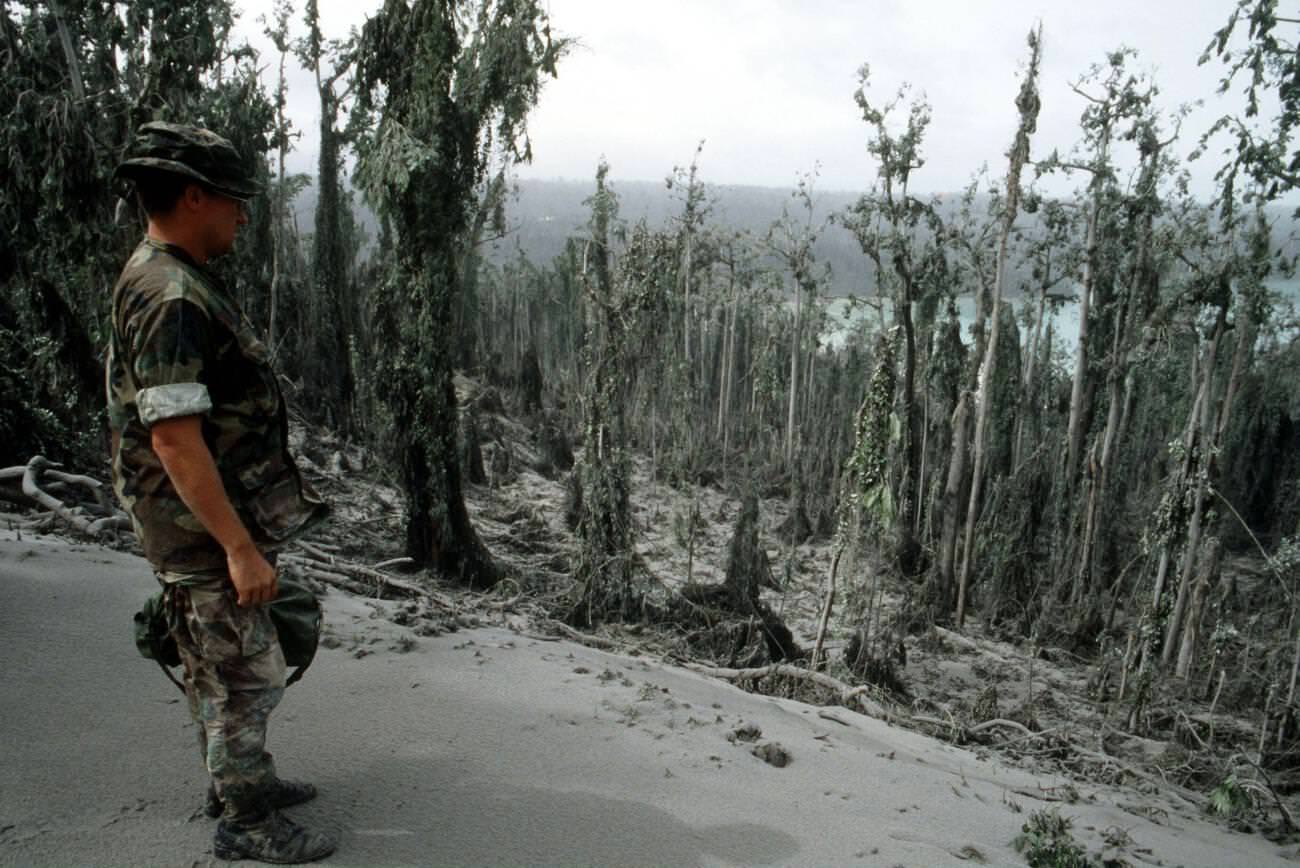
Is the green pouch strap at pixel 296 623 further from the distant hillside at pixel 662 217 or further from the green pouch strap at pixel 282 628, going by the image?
the distant hillside at pixel 662 217

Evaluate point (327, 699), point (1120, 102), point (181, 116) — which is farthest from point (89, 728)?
point (1120, 102)

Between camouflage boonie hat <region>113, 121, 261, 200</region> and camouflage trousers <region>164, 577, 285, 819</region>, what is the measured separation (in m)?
1.00

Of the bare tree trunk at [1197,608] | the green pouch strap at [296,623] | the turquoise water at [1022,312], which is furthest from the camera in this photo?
the turquoise water at [1022,312]

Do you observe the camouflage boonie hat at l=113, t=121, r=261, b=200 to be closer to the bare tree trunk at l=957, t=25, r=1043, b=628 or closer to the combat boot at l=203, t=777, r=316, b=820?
the combat boot at l=203, t=777, r=316, b=820

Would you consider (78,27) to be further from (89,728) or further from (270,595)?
(270,595)

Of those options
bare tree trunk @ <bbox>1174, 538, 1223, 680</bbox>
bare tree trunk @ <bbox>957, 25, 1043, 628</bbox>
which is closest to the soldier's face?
bare tree trunk @ <bbox>1174, 538, 1223, 680</bbox>

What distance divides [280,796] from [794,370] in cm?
2471

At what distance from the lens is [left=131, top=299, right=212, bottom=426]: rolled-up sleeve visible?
189 cm

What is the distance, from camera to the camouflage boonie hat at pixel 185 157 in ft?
6.57

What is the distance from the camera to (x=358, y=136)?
9.09 meters

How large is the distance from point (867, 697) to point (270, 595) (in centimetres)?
602

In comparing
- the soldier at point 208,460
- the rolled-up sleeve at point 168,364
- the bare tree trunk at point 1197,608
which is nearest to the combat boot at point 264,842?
the soldier at point 208,460

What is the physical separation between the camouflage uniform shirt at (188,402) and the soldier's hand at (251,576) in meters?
0.11

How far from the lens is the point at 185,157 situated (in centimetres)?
202
